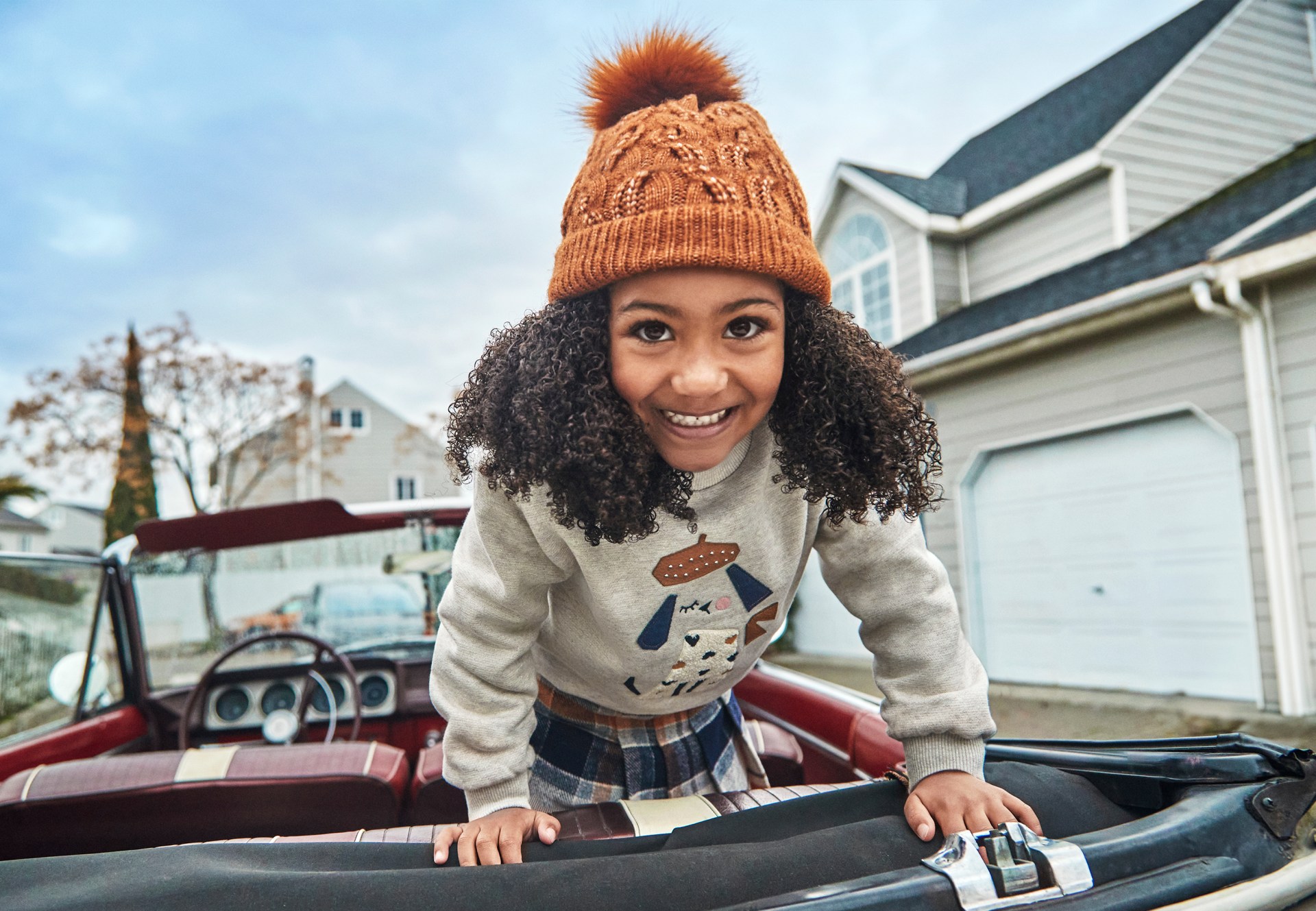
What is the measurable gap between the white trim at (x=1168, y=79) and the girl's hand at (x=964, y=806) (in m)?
8.28

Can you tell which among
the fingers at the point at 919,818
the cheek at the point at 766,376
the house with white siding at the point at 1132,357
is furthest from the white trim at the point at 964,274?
the fingers at the point at 919,818

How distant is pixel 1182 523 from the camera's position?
20.0 ft

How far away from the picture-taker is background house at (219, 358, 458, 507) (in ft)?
59.2

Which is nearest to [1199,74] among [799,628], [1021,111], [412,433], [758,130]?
[1021,111]

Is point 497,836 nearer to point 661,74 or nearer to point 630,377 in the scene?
point 630,377

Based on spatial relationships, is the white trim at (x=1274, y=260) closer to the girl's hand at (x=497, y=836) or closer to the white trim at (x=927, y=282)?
the white trim at (x=927, y=282)

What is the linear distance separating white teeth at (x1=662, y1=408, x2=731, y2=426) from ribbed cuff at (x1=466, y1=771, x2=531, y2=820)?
615 mm

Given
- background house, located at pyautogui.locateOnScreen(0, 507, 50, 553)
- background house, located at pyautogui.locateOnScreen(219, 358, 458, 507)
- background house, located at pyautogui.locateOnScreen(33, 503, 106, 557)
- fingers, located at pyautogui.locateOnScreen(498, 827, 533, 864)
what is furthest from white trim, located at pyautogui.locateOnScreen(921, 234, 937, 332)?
background house, located at pyautogui.locateOnScreen(33, 503, 106, 557)

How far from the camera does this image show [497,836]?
1.17 meters

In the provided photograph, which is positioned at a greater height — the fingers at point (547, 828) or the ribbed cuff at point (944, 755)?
the ribbed cuff at point (944, 755)

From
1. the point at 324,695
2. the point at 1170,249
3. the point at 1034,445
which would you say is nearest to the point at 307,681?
the point at 324,695

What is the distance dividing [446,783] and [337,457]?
74.2 feet

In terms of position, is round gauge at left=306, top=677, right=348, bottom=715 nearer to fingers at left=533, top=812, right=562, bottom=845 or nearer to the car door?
the car door

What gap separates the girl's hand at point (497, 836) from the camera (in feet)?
3.51
